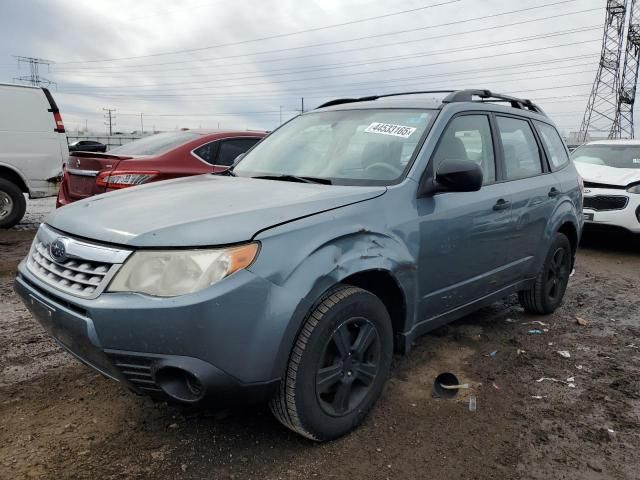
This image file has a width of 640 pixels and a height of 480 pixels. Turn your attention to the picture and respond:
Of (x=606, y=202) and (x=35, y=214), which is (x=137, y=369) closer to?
(x=606, y=202)

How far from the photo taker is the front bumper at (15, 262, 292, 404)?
2.03 meters

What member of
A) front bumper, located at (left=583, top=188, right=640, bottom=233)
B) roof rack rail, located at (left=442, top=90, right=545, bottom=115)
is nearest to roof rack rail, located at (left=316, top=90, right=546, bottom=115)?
roof rack rail, located at (left=442, top=90, right=545, bottom=115)

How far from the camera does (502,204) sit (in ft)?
11.6

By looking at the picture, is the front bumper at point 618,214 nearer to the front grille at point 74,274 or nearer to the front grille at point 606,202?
the front grille at point 606,202

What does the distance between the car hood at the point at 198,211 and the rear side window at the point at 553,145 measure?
236 cm

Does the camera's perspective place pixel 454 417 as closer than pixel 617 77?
Yes

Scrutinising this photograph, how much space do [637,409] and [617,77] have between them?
4444 cm

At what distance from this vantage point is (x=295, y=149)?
3508mm

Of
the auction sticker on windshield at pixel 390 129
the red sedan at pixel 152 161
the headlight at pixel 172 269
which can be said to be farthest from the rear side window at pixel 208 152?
the headlight at pixel 172 269

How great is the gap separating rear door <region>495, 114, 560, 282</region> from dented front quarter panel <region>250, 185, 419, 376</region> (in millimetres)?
1198

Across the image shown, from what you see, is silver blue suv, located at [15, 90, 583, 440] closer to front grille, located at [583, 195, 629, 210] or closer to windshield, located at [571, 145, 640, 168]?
front grille, located at [583, 195, 629, 210]

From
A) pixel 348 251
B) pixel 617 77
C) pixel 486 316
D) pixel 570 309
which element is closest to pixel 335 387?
pixel 348 251

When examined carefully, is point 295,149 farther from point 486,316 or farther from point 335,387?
point 486,316

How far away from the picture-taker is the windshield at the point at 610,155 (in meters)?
8.40
